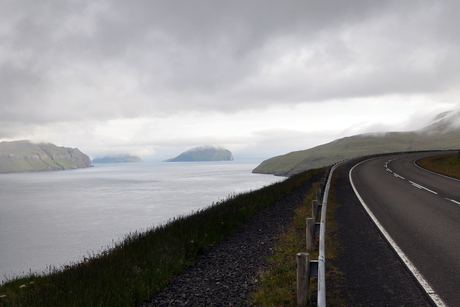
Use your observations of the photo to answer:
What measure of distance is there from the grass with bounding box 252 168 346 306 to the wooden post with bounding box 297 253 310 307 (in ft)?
0.96

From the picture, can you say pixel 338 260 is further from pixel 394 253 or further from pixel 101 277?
pixel 101 277

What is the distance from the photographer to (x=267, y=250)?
7898mm

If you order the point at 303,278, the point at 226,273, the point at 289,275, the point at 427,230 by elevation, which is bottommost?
the point at 226,273

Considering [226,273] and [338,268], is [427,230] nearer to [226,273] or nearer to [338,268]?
[338,268]

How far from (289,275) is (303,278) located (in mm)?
1804

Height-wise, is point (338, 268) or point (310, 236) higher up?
point (310, 236)

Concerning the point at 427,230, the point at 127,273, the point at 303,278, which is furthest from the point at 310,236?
the point at 127,273

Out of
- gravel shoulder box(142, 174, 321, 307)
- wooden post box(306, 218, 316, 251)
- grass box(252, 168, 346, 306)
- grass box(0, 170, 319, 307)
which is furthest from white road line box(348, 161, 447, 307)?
grass box(0, 170, 319, 307)

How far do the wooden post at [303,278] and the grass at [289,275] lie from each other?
0.29 metres

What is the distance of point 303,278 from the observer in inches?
161

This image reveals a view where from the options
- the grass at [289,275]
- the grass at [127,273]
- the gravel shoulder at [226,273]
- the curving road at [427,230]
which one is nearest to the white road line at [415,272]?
the curving road at [427,230]

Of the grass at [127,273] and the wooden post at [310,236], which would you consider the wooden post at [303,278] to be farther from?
the grass at [127,273]

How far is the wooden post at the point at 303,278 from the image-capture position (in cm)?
389

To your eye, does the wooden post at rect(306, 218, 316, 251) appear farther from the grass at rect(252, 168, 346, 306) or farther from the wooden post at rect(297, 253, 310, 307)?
the wooden post at rect(297, 253, 310, 307)
